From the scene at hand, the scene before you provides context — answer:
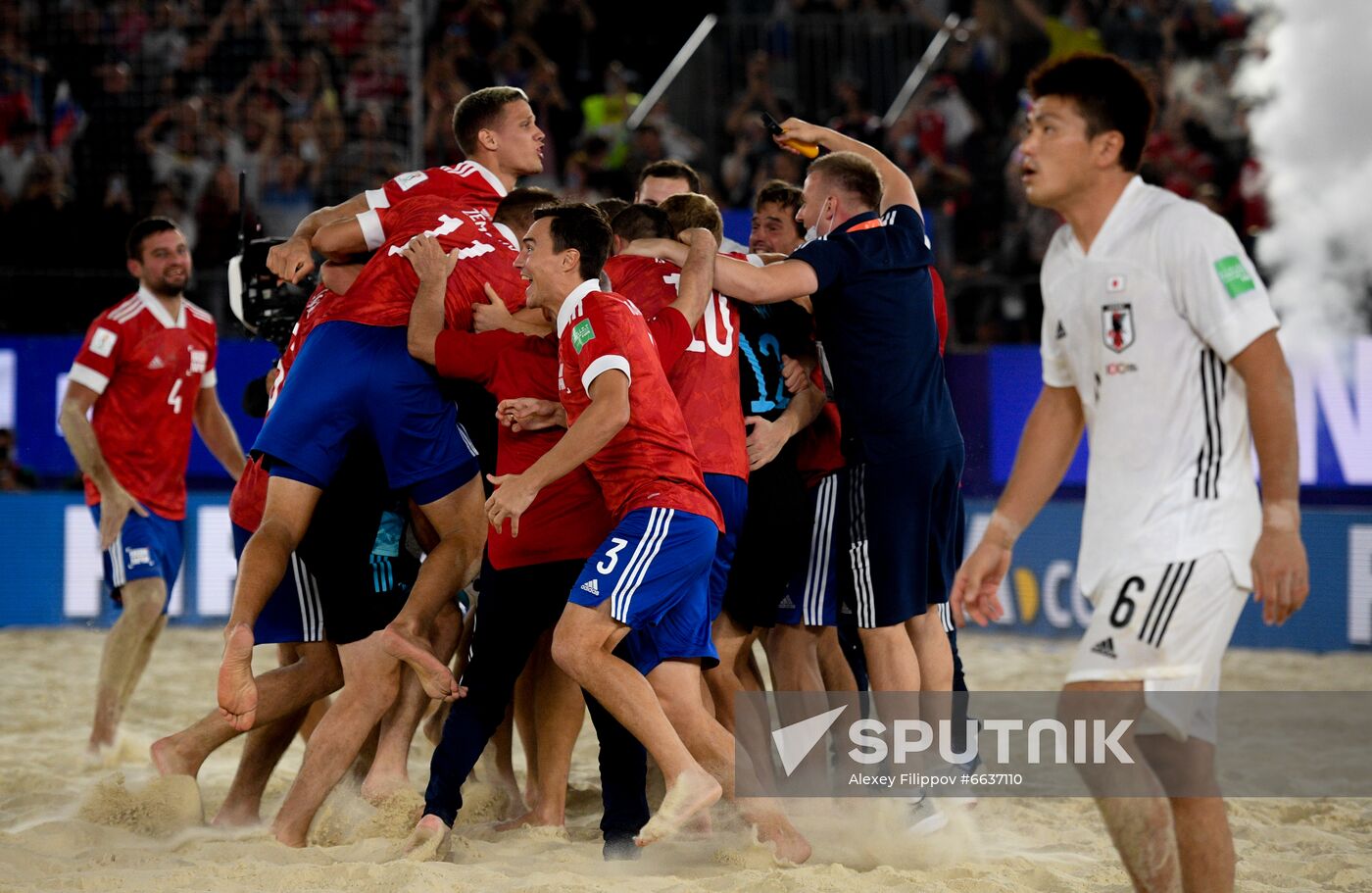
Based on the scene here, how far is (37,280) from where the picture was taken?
40.6 feet

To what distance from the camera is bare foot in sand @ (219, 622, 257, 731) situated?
485 cm

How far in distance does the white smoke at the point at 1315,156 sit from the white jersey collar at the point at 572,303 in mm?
7947

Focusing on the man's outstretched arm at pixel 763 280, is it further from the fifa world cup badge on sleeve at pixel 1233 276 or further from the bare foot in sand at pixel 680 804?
the fifa world cup badge on sleeve at pixel 1233 276

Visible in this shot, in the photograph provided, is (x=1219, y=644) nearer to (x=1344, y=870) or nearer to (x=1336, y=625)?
(x=1344, y=870)

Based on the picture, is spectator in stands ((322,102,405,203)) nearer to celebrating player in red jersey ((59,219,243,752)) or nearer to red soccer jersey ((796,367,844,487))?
celebrating player in red jersey ((59,219,243,752))

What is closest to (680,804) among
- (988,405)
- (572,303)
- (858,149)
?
(572,303)

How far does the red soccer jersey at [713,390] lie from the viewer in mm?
5242

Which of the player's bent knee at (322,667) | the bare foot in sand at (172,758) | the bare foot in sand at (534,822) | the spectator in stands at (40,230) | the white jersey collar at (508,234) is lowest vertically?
the bare foot in sand at (534,822)

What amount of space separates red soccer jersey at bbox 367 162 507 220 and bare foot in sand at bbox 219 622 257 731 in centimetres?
192

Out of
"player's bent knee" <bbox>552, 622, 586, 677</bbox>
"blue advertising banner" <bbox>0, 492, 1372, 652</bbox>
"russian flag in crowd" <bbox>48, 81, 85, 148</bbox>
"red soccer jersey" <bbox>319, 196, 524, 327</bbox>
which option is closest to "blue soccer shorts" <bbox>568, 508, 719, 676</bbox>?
"player's bent knee" <bbox>552, 622, 586, 677</bbox>

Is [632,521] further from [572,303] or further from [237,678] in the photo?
[237,678]

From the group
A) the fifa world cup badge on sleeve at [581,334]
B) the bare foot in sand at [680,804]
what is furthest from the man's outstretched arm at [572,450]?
the bare foot in sand at [680,804]

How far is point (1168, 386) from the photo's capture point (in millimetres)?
3588

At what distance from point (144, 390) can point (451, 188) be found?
3.11m
